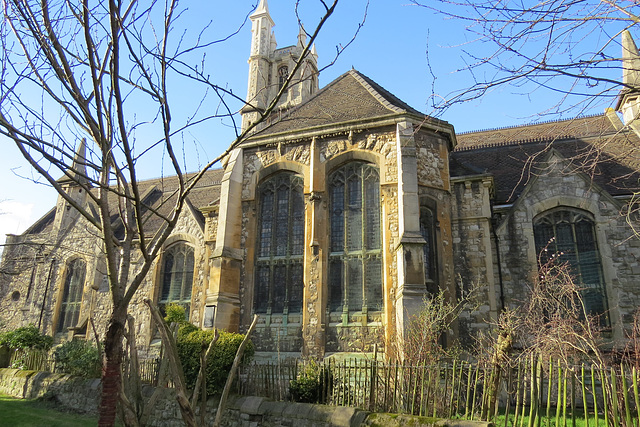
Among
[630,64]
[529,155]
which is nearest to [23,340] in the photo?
[529,155]

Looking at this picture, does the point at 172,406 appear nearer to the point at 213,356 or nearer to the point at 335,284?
the point at 213,356

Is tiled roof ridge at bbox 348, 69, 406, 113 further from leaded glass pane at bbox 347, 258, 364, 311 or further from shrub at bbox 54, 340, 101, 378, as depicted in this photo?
shrub at bbox 54, 340, 101, 378

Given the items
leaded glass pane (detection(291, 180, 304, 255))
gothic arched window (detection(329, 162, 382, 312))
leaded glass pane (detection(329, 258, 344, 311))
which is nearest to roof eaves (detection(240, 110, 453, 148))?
gothic arched window (detection(329, 162, 382, 312))

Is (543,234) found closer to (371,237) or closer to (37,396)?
(371,237)

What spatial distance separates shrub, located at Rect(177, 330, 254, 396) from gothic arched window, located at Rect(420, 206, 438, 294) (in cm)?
531

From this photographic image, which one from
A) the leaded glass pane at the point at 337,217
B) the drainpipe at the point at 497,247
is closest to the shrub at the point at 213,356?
the leaded glass pane at the point at 337,217

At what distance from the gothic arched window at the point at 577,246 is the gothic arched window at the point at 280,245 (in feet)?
23.4

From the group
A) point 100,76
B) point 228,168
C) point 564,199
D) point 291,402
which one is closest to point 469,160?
point 564,199

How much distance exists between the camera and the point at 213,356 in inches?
428

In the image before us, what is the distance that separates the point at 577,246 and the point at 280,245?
8939mm

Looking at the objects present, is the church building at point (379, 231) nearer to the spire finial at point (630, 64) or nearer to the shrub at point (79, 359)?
the spire finial at point (630, 64)

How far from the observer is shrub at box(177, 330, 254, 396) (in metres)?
10.6

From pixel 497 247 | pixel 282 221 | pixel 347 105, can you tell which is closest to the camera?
pixel 497 247

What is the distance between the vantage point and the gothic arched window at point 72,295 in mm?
22123
